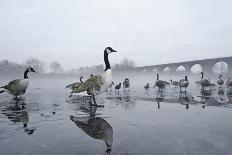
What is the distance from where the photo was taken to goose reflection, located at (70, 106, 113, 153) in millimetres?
5840

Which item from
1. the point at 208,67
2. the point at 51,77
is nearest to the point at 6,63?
the point at 51,77

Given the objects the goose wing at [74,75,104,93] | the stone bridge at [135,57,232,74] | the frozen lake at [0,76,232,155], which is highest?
the stone bridge at [135,57,232,74]

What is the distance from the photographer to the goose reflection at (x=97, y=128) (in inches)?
230

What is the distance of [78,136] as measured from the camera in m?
6.11

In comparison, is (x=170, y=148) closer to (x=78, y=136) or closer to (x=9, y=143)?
(x=78, y=136)

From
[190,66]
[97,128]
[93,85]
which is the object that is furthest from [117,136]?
[190,66]

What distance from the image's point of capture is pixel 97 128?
689 cm

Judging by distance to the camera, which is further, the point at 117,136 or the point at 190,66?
the point at 190,66

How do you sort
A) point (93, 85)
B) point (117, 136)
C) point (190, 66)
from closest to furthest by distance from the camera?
point (117, 136)
point (93, 85)
point (190, 66)

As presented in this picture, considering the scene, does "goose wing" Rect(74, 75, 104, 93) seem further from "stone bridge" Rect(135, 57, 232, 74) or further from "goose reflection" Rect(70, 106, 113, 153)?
"stone bridge" Rect(135, 57, 232, 74)

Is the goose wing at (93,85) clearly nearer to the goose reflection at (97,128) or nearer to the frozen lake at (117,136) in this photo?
the goose reflection at (97,128)

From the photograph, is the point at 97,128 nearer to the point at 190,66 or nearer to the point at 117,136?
the point at 117,136

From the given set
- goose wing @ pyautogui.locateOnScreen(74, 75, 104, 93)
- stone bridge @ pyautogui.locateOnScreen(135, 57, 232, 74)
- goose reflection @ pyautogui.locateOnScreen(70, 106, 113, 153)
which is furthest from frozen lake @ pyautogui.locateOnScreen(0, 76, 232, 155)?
stone bridge @ pyautogui.locateOnScreen(135, 57, 232, 74)

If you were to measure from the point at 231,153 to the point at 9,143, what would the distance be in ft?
17.6
